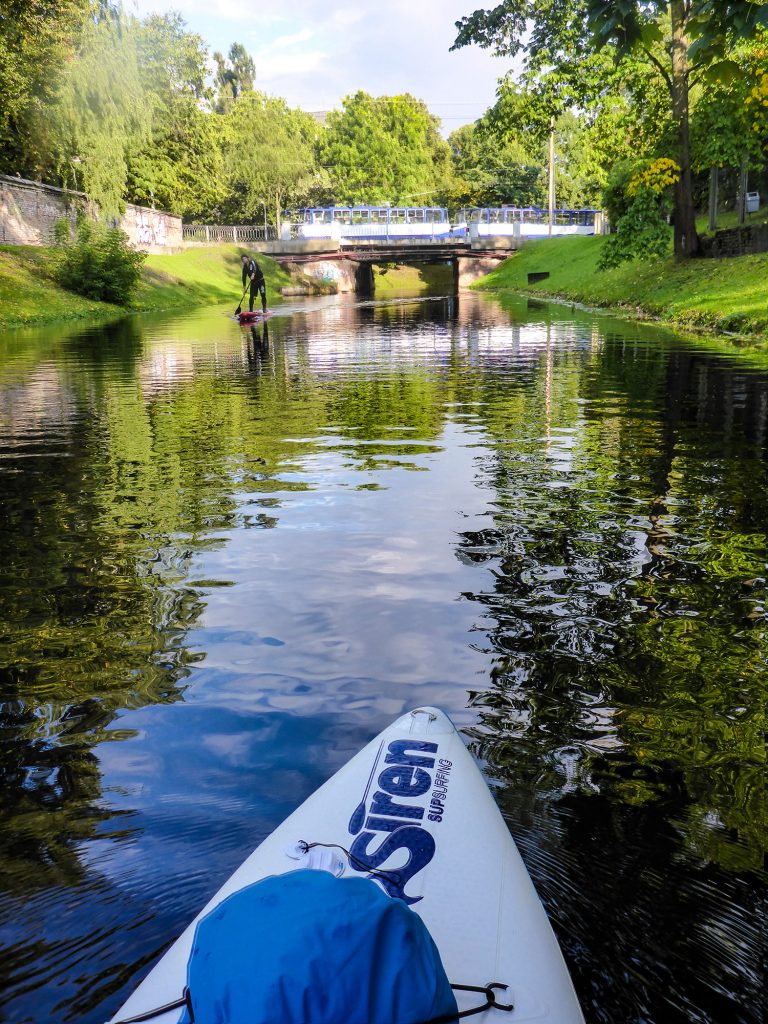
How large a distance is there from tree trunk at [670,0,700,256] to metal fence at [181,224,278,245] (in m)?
53.7

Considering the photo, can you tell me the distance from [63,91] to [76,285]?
8579mm

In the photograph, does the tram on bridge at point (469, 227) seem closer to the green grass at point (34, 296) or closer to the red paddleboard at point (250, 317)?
the green grass at point (34, 296)

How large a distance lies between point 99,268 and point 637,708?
40.4 metres

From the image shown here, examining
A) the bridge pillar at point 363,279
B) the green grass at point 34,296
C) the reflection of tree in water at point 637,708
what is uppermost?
the bridge pillar at point 363,279

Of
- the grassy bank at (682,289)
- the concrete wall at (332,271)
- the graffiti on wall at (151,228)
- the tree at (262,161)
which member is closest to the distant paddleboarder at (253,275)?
the grassy bank at (682,289)

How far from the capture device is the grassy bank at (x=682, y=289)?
70.2 ft

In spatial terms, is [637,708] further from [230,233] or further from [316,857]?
[230,233]

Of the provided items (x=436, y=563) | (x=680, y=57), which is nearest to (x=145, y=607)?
(x=436, y=563)

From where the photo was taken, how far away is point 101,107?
41438 mm

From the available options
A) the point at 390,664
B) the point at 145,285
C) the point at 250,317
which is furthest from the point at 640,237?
the point at 390,664

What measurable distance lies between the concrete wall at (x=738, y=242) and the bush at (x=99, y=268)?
83.6 ft

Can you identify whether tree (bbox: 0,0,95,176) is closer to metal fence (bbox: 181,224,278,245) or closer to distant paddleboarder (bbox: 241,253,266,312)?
distant paddleboarder (bbox: 241,253,266,312)

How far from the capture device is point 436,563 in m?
6.41

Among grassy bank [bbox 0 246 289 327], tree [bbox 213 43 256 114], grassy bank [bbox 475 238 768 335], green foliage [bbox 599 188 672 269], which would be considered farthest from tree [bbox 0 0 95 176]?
tree [bbox 213 43 256 114]
